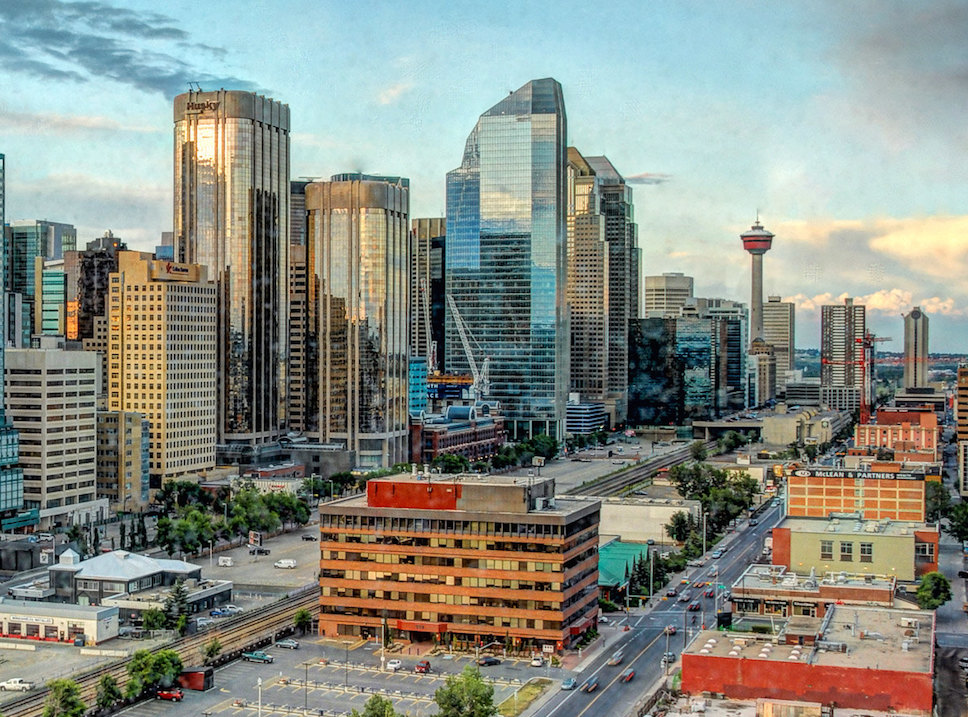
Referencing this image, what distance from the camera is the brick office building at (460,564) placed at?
7662 centimetres

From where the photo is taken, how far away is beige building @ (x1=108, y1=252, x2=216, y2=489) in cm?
14562

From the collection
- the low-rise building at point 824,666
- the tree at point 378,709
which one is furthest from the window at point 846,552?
the tree at point 378,709

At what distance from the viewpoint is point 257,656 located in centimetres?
7525

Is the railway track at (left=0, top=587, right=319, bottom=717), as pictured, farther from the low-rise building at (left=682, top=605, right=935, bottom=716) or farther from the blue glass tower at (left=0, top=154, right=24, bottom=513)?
the blue glass tower at (left=0, top=154, right=24, bottom=513)

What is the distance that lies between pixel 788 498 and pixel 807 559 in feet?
82.2

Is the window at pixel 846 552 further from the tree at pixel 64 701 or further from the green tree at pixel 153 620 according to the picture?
the tree at pixel 64 701

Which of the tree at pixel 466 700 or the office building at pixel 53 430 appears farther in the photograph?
the office building at pixel 53 430

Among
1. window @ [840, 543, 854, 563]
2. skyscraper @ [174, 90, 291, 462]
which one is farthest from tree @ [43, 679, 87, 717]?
skyscraper @ [174, 90, 291, 462]

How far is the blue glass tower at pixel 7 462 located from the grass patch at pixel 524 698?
196 feet

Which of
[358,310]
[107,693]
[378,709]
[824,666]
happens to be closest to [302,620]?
[107,693]

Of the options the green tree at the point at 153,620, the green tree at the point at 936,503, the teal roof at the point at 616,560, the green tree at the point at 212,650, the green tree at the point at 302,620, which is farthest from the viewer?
the green tree at the point at 936,503

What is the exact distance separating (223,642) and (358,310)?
99750 millimetres

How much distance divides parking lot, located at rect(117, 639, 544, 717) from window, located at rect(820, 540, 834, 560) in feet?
82.2

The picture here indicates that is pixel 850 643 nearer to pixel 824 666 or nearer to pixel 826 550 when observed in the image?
pixel 824 666
